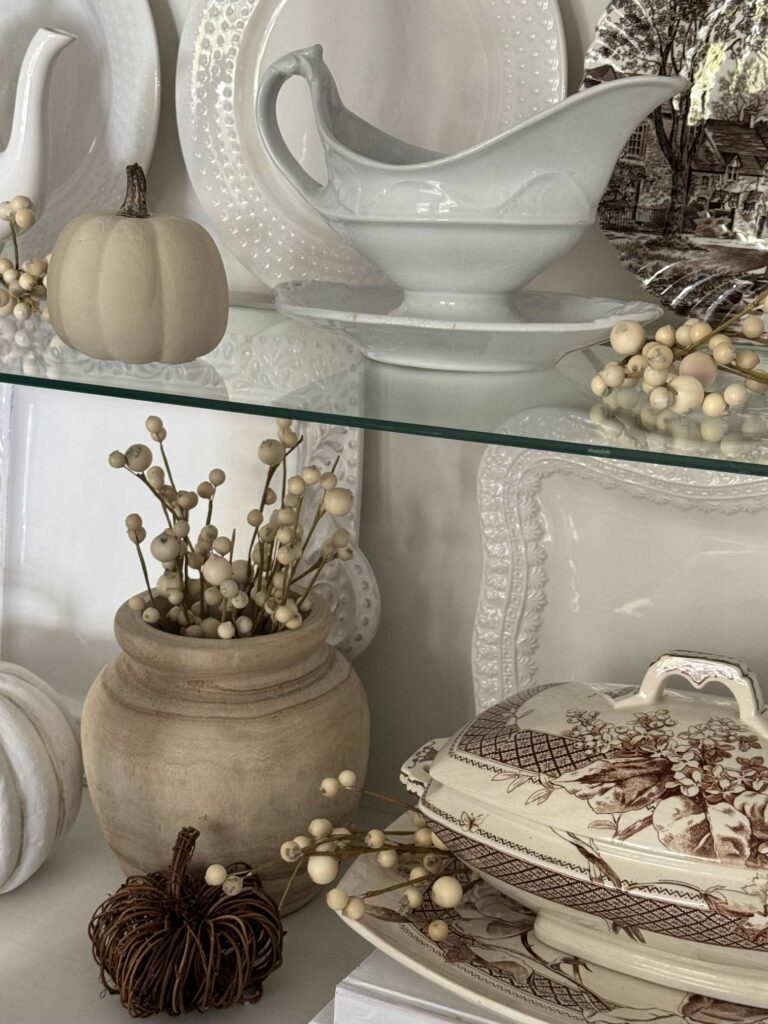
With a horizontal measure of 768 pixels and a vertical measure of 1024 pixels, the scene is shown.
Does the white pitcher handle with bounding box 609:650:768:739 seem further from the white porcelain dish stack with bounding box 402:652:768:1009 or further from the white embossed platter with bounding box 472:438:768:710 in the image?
the white embossed platter with bounding box 472:438:768:710

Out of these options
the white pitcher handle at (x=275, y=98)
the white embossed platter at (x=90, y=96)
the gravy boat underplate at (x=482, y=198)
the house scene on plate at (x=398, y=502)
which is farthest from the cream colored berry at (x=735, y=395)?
the white embossed platter at (x=90, y=96)

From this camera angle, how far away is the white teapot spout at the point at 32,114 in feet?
2.41

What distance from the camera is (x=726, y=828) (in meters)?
0.50

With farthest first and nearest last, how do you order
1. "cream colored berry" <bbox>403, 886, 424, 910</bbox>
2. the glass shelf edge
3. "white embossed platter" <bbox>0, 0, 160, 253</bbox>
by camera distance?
1. "white embossed platter" <bbox>0, 0, 160, 253</bbox>
2. "cream colored berry" <bbox>403, 886, 424, 910</bbox>
3. the glass shelf edge

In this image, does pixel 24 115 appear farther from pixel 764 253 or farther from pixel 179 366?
pixel 764 253

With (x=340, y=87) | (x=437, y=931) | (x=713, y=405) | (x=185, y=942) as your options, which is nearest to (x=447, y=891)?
(x=437, y=931)

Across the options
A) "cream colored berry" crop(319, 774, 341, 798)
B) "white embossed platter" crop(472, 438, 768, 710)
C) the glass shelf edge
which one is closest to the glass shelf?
the glass shelf edge

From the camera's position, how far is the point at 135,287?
59 centimetres

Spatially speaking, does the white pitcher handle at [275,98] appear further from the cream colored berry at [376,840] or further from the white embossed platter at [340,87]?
the cream colored berry at [376,840]

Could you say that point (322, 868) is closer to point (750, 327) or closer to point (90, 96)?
point (750, 327)

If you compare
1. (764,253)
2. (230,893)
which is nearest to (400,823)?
(230,893)

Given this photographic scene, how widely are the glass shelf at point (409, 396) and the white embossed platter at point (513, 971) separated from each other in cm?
24

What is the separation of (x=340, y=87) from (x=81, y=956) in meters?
0.53

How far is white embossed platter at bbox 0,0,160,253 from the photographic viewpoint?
791 millimetres
